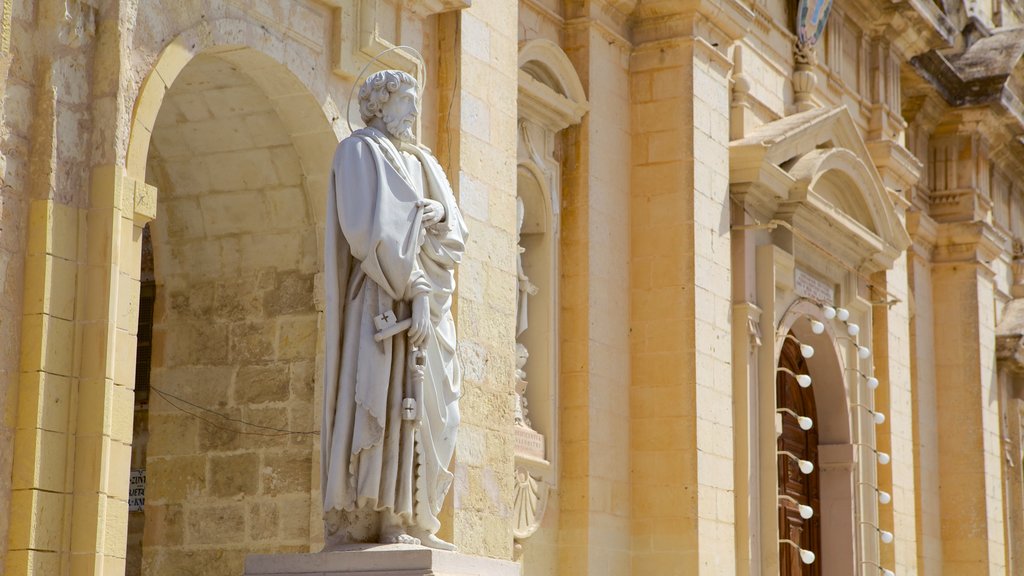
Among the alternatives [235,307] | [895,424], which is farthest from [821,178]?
[235,307]

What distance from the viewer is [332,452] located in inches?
274

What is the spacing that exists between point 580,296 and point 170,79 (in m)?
5.22

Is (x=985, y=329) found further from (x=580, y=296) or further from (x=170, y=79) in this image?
(x=170, y=79)

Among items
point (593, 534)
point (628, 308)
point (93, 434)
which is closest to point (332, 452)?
point (93, 434)

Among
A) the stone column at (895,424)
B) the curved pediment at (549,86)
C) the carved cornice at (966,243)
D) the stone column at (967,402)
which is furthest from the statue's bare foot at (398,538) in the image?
the carved cornice at (966,243)

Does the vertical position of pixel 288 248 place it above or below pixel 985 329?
below

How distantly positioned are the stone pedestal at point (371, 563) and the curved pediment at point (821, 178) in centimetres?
779

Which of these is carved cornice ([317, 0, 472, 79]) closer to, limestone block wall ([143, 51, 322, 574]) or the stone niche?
limestone block wall ([143, 51, 322, 574])

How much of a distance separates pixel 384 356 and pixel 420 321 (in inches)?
7.9

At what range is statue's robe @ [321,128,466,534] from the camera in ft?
22.7

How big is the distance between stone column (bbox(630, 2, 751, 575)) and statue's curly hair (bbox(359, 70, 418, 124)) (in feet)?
19.7

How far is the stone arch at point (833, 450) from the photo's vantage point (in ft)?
52.3

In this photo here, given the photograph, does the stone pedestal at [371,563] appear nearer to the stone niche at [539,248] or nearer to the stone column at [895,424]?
the stone niche at [539,248]

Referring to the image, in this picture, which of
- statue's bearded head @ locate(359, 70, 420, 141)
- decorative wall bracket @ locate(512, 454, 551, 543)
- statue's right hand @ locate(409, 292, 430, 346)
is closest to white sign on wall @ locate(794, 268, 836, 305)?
decorative wall bracket @ locate(512, 454, 551, 543)
